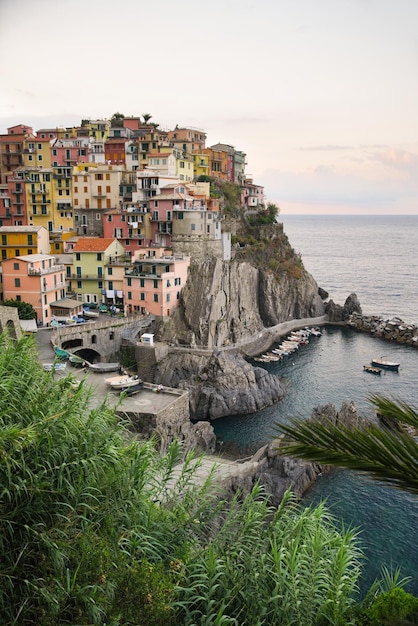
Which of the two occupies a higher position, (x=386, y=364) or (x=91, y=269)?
(x=91, y=269)

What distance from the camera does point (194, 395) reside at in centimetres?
4203

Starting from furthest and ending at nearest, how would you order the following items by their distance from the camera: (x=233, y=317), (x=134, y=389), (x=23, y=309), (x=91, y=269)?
(x=233, y=317), (x=91, y=269), (x=23, y=309), (x=134, y=389)

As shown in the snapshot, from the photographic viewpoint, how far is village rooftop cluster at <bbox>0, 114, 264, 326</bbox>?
50.3m

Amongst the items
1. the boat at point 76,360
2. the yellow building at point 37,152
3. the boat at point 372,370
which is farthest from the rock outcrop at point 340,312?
the boat at point 76,360

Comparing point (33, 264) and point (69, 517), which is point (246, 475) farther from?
point (33, 264)

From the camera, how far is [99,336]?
149ft

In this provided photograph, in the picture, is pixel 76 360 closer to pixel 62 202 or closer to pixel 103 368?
pixel 103 368

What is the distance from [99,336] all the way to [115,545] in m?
34.0

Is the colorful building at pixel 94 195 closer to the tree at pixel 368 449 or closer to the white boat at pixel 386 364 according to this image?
the white boat at pixel 386 364

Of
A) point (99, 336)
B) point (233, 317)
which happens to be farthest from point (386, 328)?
point (99, 336)

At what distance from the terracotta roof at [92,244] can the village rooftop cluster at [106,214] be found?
10cm

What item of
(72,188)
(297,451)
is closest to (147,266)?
(72,188)

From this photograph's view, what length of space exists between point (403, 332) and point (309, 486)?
4014 cm

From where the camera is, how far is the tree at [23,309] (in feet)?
146
